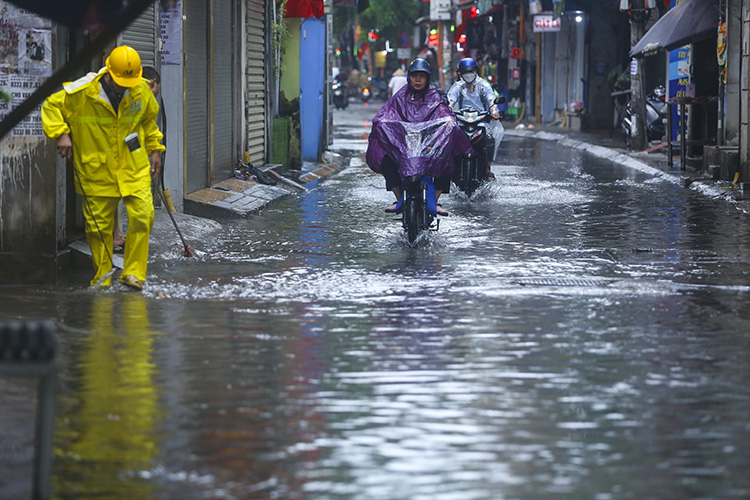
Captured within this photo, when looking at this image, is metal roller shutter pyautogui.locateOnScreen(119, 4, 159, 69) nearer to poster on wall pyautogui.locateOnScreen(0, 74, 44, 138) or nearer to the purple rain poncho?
the purple rain poncho

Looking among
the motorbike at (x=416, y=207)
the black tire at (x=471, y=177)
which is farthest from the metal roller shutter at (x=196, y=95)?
the motorbike at (x=416, y=207)

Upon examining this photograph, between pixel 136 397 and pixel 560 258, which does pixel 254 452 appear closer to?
pixel 136 397

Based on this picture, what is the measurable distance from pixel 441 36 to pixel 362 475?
66.3 metres

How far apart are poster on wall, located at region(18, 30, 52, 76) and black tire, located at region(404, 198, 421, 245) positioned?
12.1 ft

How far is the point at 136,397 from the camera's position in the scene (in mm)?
5664

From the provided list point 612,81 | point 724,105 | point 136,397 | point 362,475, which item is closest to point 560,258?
point 136,397

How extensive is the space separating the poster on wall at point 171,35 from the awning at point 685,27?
9.29m

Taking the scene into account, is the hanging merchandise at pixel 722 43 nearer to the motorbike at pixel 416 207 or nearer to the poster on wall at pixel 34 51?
the motorbike at pixel 416 207

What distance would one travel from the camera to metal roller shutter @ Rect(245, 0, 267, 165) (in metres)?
17.8

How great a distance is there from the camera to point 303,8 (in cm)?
1995

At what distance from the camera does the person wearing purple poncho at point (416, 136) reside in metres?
11.5

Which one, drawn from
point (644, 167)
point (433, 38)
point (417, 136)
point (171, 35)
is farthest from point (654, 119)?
point (433, 38)

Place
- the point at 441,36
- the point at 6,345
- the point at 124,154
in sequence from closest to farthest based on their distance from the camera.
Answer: the point at 6,345, the point at 124,154, the point at 441,36

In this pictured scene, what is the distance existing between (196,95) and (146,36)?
2.23m
